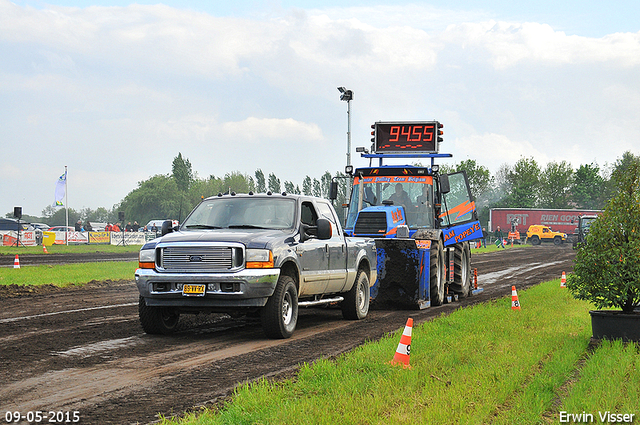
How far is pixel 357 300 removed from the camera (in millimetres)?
12578

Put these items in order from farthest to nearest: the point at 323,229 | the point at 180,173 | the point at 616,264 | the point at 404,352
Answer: the point at 180,173
the point at 323,229
the point at 616,264
the point at 404,352

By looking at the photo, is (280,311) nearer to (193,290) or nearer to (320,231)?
Answer: (193,290)

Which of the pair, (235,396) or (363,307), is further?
(363,307)

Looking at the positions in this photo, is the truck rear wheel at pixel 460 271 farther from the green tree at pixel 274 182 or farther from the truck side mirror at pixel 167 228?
the green tree at pixel 274 182

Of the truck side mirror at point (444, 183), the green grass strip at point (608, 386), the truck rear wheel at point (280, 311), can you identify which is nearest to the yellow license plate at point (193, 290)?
the truck rear wheel at point (280, 311)

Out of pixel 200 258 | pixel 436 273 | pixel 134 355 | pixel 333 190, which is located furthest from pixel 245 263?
pixel 436 273

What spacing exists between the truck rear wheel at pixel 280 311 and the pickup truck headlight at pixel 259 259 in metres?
0.43

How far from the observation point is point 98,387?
6535mm

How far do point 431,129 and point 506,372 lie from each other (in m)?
10.4

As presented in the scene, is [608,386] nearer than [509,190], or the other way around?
[608,386]

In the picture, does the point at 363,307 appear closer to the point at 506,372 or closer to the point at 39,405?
the point at 506,372

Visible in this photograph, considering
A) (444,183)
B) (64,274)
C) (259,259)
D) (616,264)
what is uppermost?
(444,183)

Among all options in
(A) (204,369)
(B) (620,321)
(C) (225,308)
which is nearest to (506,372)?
(B) (620,321)

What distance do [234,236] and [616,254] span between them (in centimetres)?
517
